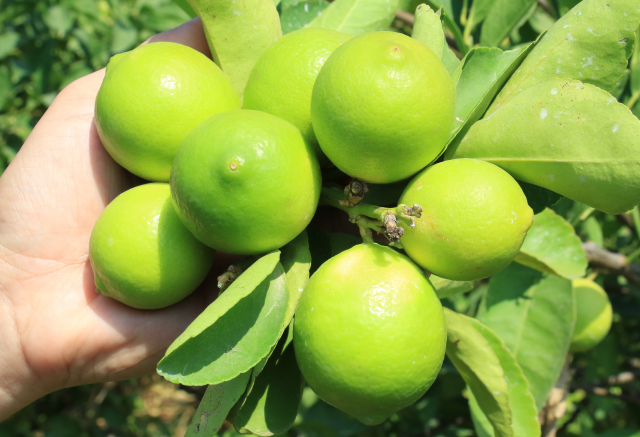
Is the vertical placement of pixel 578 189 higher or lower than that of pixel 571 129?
lower

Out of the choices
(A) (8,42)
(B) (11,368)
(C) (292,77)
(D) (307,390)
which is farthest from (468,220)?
(A) (8,42)

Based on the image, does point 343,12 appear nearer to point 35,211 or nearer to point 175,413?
point 35,211

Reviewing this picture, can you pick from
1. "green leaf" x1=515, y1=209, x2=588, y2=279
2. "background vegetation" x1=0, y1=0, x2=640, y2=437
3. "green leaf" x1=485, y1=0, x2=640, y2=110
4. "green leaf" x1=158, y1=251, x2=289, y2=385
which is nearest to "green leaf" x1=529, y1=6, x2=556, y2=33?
"background vegetation" x1=0, y1=0, x2=640, y2=437

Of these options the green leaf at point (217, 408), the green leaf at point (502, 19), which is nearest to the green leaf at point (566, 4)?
the green leaf at point (502, 19)

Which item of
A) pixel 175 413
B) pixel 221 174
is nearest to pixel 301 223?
pixel 221 174

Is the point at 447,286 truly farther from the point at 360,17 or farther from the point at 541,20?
the point at 541,20

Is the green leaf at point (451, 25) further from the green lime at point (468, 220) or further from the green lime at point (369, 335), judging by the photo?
the green lime at point (369, 335)

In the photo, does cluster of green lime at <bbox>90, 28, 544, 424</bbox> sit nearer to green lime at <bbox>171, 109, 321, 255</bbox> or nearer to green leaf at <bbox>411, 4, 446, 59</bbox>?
green lime at <bbox>171, 109, 321, 255</bbox>
